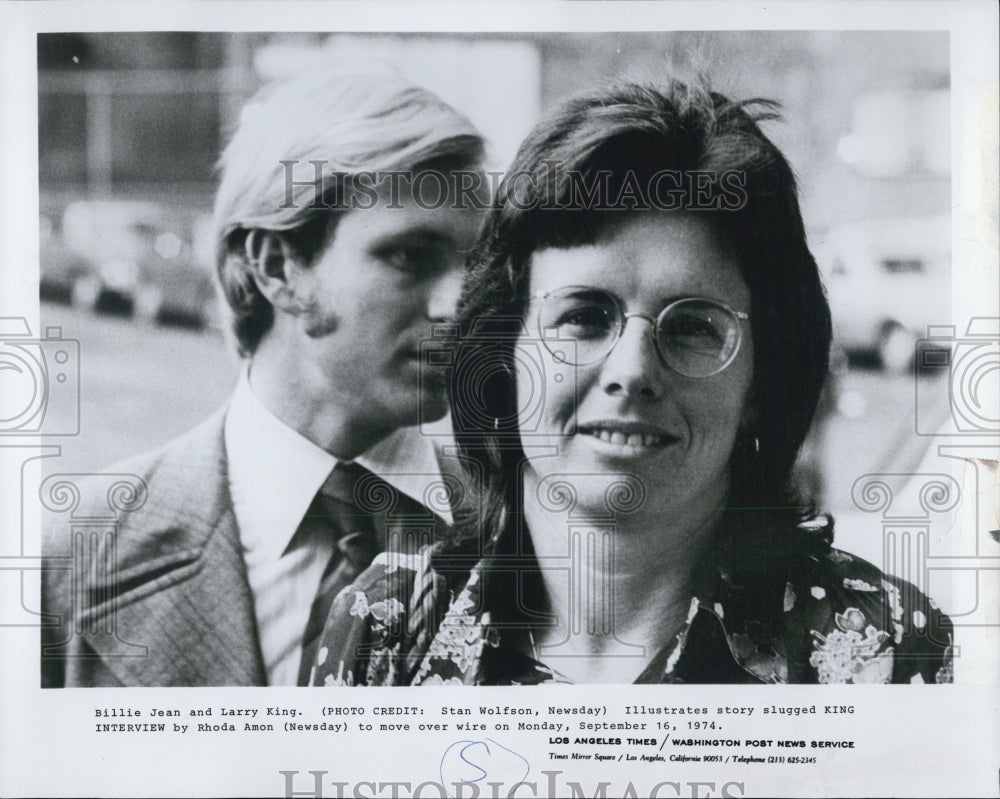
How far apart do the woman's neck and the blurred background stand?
329mm

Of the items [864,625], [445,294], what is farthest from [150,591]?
[864,625]

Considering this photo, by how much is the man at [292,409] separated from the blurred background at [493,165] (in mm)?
67

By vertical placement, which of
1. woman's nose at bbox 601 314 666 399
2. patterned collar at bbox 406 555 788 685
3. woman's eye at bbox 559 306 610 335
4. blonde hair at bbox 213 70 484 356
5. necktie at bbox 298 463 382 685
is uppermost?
blonde hair at bbox 213 70 484 356

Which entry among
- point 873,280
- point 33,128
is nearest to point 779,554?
point 873,280

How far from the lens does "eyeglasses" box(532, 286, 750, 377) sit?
75.6 inches

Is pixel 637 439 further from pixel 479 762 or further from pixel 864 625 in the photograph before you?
pixel 479 762

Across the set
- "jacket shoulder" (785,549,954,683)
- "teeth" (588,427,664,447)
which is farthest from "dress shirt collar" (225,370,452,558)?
"jacket shoulder" (785,549,954,683)

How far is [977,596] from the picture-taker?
1992 mm

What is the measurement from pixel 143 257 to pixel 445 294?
2.11ft

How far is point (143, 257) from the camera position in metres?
1.96

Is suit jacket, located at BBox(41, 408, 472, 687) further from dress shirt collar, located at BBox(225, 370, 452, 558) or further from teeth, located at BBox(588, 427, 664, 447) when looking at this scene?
teeth, located at BBox(588, 427, 664, 447)

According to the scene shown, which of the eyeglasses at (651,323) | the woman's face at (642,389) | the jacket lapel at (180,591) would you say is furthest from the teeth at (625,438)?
the jacket lapel at (180,591)

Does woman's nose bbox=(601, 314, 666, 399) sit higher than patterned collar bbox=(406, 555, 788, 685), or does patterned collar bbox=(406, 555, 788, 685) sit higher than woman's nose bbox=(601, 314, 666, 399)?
woman's nose bbox=(601, 314, 666, 399)

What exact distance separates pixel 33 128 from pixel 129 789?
1417 millimetres
